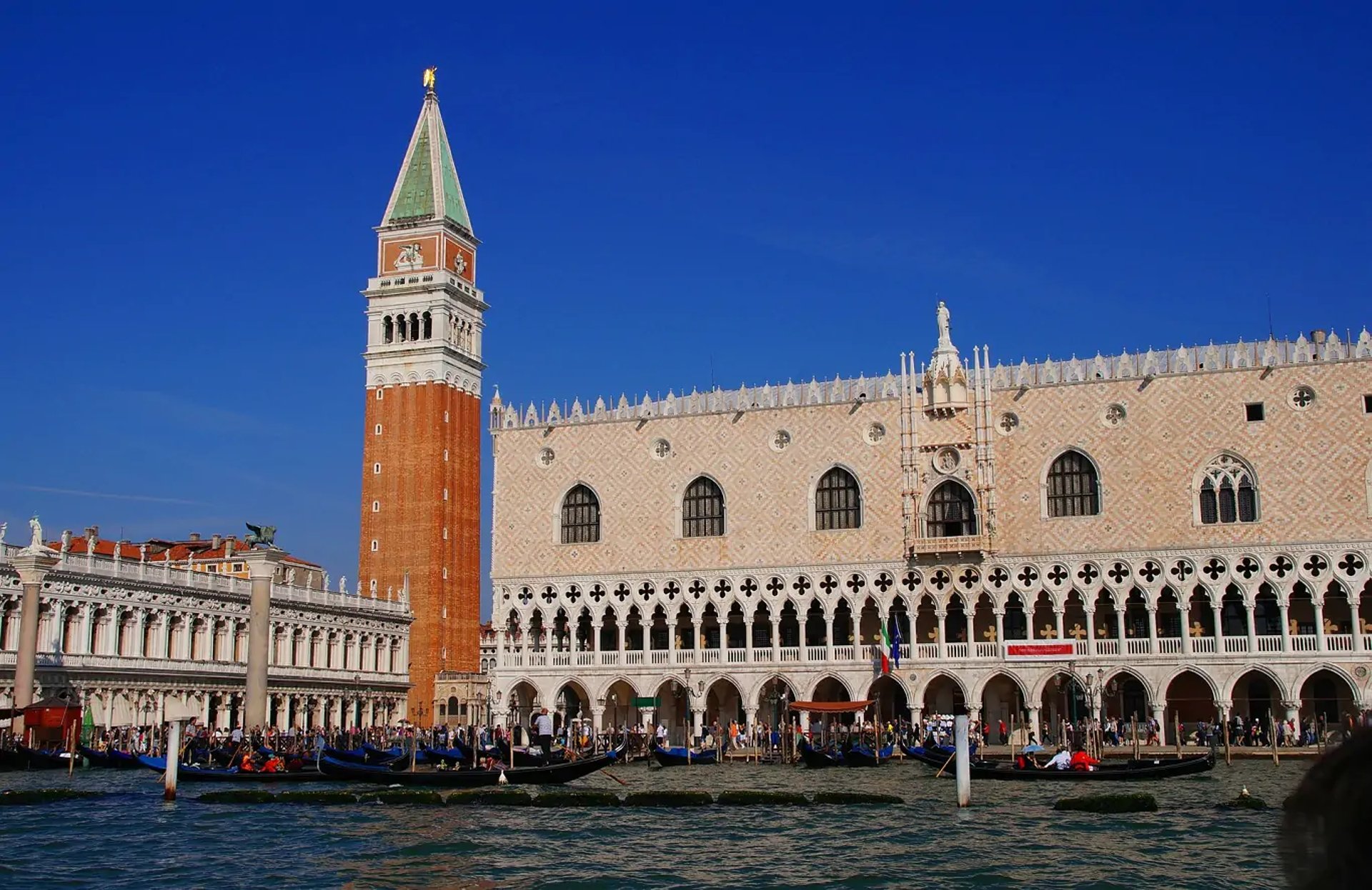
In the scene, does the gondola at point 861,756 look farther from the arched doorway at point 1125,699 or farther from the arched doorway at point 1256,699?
the arched doorway at point 1256,699

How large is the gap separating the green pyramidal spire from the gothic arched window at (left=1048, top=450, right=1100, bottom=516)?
26.1 m

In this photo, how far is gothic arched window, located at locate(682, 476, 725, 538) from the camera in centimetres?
3922

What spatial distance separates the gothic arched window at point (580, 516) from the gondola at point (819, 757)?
450 inches

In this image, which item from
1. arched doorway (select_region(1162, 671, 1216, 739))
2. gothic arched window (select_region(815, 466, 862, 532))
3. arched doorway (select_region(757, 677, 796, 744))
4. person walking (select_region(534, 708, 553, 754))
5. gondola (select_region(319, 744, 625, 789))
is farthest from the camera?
arched doorway (select_region(757, 677, 796, 744))

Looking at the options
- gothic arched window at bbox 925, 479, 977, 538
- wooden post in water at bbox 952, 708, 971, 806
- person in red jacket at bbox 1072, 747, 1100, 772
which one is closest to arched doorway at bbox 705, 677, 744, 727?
gothic arched window at bbox 925, 479, 977, 538

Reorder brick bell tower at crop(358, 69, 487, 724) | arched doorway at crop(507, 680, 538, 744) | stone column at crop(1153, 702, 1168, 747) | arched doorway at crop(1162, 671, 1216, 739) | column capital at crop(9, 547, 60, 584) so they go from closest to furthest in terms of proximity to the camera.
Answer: column capital at crop(9, 547, 60, 584) < stone column at crop(1153, 702, 1168, 747) < arched doorway at crop(1162, 671, 1216, 739) < arched doorway at crop(507, 680, 538, 744) < brick bell tower at crop(358, 69, 487, 724)

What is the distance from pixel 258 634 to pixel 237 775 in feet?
15.8

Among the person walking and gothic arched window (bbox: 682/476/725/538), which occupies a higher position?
gothic arched window (bbox: 682/476/725/538)

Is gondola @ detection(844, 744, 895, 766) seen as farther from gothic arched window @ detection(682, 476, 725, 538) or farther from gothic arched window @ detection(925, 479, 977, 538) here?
gothic arched window @ detection(682, 476, 725, 538)

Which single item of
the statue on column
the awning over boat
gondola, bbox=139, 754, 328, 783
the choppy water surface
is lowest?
the choppy water surface

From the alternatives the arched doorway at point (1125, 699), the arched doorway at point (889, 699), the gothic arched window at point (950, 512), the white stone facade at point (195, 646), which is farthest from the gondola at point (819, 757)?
the white stone facade at point (195, 646)

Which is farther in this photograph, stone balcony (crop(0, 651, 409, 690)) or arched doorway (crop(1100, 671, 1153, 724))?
stone balcony (crop(0, 651, 409, 690))

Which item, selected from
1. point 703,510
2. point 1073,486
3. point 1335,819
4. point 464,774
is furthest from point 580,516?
point 1335,819

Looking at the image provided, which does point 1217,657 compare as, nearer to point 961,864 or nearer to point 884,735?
point 884,735
